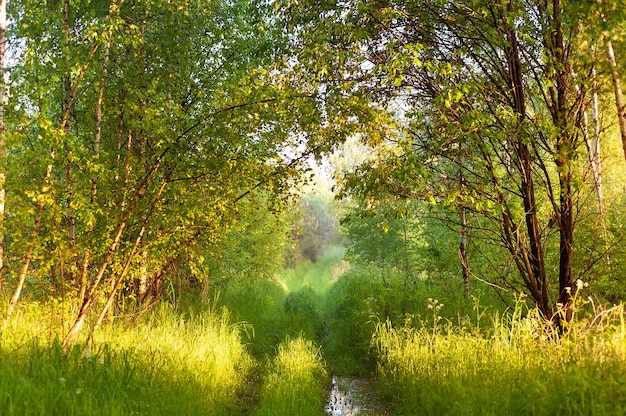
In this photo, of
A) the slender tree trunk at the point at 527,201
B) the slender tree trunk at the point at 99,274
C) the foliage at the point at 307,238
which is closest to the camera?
the slender tree trunk at the point at 99,274

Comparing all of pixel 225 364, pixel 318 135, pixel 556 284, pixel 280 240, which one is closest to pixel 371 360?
pixel 225 364

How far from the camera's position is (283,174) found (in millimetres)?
8109

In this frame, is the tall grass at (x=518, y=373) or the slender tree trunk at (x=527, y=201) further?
the slender tree trunk at (x=527, y=201)

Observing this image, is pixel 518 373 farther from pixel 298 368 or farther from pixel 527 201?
pixel 298 368

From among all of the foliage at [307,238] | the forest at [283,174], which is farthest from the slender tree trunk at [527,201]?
the foliage at [307,238]

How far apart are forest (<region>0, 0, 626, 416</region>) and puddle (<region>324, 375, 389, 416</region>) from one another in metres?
0.06

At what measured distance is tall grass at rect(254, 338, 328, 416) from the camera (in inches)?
256

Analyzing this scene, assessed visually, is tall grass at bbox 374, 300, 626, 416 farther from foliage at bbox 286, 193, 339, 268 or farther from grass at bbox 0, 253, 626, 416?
foliage at bbox 286, 193, 339, 268

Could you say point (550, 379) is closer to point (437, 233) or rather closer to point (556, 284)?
point (556, 284)

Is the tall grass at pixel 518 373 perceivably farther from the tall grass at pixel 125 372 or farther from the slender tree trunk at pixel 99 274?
the slender tree trunk at pixel 99 274

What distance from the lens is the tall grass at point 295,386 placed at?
6508mm

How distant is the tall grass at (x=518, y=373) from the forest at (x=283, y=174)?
0.11ft

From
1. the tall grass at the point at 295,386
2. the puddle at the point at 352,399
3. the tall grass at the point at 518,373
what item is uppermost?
the tall grass at the point at 518,373

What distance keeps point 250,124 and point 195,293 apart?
21.9ft
